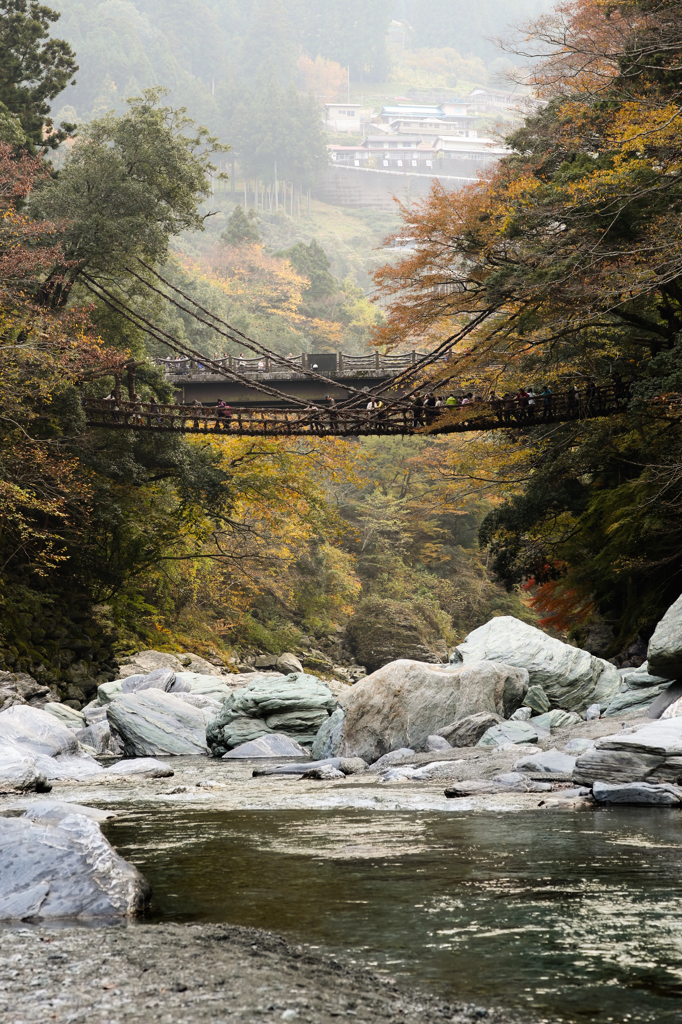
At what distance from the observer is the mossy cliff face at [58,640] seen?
1551 cm

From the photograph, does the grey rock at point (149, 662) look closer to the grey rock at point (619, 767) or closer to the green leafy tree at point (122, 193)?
the green leafy tree at point (122, 193)

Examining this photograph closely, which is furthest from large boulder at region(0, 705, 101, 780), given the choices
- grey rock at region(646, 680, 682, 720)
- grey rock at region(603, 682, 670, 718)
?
grey rock at region(603, 682, 670, 718)

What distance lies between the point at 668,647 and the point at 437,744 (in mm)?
2486

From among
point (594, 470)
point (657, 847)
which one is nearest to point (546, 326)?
point (594, 470)

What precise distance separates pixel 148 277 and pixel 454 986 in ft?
65.4

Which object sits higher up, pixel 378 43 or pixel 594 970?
pixel 378 43

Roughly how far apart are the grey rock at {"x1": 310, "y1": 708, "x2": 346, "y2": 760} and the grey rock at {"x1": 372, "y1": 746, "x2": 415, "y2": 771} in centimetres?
83

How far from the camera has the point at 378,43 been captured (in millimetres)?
118750

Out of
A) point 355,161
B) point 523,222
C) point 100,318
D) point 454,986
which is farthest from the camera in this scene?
point 355,161

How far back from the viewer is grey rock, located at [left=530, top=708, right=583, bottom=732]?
10180 millimetres

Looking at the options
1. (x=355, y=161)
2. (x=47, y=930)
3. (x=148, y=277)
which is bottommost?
(x=47, y=930)

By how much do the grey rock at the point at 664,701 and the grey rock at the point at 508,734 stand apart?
1.15 meters

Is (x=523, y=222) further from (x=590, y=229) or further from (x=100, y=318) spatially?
(x=100, y=318)

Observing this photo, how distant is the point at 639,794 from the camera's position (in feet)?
19.7
